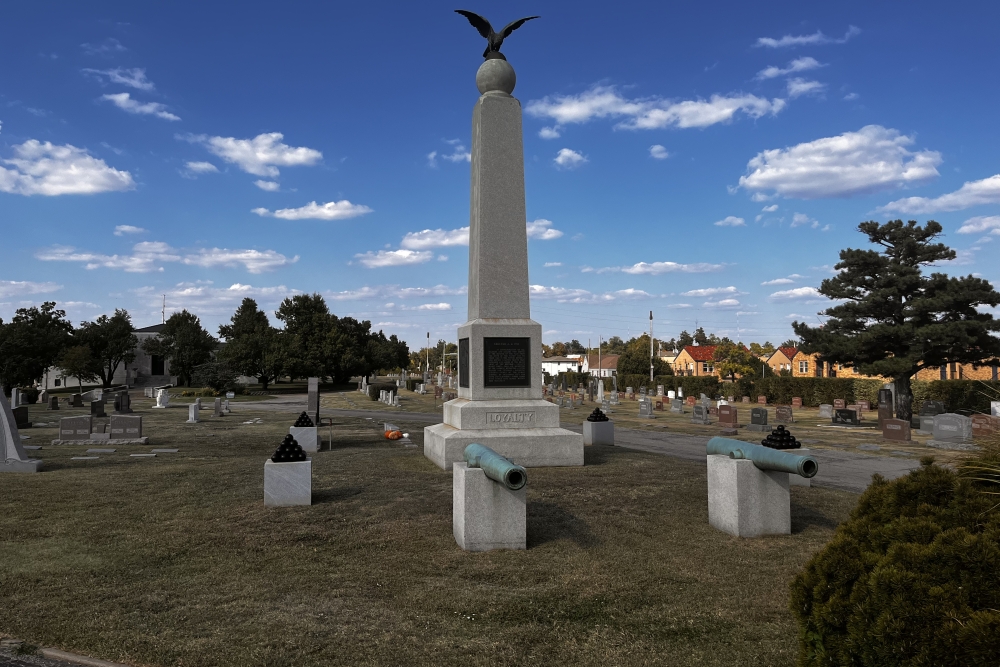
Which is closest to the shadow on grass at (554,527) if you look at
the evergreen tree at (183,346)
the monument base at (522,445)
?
the monument base at (522,445)

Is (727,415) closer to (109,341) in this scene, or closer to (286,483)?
(286,483)

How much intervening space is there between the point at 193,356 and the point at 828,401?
62.3 metres

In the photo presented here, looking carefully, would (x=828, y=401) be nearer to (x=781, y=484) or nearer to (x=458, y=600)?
(x=781, y=484)

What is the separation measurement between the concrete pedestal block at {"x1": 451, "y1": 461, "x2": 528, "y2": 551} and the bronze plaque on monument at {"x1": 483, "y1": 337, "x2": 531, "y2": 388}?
18.6ft

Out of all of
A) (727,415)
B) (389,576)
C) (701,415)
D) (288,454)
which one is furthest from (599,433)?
(701,415)

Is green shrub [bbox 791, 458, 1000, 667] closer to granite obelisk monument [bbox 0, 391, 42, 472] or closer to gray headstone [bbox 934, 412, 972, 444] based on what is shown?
granite obelisk monument [bbox 0, 391, 42, 472]

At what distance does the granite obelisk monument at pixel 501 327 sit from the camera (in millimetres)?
11891

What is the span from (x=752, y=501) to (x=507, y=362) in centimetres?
611

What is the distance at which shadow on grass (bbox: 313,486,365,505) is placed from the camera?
29.6ft

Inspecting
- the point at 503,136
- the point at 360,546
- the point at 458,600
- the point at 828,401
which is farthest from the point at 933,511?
the point at 828,401

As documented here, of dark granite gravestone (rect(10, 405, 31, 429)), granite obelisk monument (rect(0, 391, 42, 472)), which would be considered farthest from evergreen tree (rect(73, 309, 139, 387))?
granite obelisk monument (rect(0, 391, 42, 472))

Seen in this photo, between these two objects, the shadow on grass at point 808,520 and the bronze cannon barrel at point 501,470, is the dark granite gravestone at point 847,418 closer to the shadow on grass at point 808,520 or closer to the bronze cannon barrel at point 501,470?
the shadow on grass at point 808,520

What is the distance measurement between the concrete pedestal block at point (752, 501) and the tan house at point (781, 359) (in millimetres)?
82067

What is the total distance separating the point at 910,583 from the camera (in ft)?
9.45
